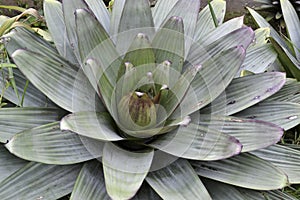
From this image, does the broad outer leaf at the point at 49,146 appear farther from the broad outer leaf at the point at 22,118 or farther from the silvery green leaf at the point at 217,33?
the silvery green leaf at the point at 217,33

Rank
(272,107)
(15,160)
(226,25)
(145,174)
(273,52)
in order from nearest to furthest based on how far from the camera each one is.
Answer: (145,174), (15,160), (272,107), (226,25), (273,52)

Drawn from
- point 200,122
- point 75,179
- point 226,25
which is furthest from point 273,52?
point 75,179

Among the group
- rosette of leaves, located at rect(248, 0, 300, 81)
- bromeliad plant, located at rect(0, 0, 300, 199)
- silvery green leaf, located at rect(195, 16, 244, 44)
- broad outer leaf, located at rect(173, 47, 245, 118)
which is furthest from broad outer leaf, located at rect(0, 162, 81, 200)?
rosette of leaves, located at rect(248, 0, 300, 81)

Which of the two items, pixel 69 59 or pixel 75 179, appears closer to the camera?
pixel 75 179

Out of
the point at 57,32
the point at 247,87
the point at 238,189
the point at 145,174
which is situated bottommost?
the point at 238,189

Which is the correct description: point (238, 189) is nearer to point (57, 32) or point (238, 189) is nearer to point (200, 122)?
point (200, 122)

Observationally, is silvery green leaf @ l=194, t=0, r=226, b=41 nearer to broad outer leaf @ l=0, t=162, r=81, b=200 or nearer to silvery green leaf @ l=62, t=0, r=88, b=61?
silvery green leaf @ l=62, t=0, r=88, b=61

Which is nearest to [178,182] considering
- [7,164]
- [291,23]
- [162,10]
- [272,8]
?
[7,164]
